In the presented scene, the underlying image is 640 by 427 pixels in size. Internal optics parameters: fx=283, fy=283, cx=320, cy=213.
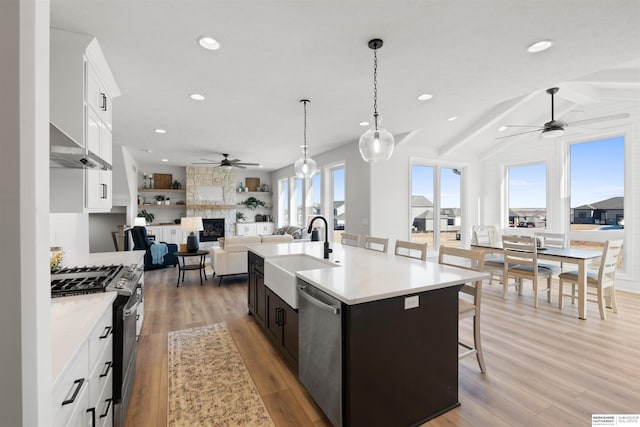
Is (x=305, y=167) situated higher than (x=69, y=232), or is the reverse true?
(x=305, y=167)

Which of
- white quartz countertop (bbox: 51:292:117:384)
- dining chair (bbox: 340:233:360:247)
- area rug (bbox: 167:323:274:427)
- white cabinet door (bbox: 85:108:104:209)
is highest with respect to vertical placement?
white cabinet door (bbox: 85:108:104:209)

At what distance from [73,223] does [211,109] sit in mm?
2182

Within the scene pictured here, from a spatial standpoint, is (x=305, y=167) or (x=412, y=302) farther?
(x=305, y=167)

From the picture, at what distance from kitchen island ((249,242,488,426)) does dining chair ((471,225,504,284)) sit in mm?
2940

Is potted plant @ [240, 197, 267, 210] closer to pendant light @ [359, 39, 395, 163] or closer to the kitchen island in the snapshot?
pendant light @ [359, 39, 395, 163]

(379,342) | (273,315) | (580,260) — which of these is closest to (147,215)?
(273,315)

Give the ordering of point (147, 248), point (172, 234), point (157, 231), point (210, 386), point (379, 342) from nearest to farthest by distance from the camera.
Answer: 1. point (379, 342)
2. point (210, 386)
3. point (147, 248)
4. point (157, 231)
5. point (172, 234)

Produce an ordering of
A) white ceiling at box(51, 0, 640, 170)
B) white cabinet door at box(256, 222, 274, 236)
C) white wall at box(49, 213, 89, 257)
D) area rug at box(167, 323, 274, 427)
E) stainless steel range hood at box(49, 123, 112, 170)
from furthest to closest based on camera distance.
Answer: white cabinet door at box(256, 222, 274, 236) → white wall at box(49, 213, 89, 257) → white ceiling at box(51, 0, 640, 170) → area rug at box(167, 323, 274, 427) → stainless steel range hood at box(49, 123, 112, 170)

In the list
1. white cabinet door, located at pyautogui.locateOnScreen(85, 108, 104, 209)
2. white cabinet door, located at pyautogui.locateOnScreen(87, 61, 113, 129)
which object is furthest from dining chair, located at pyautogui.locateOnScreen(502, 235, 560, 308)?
white cabinet door, located at pyautogui.locateOnScreen(87, 61, 113, 129)

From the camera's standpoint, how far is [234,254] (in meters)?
5.10

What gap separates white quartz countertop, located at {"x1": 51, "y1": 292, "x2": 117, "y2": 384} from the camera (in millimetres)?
976

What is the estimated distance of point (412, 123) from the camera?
4.78m

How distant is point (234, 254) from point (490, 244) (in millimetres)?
4665

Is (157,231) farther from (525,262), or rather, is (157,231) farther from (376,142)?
(525,262)
